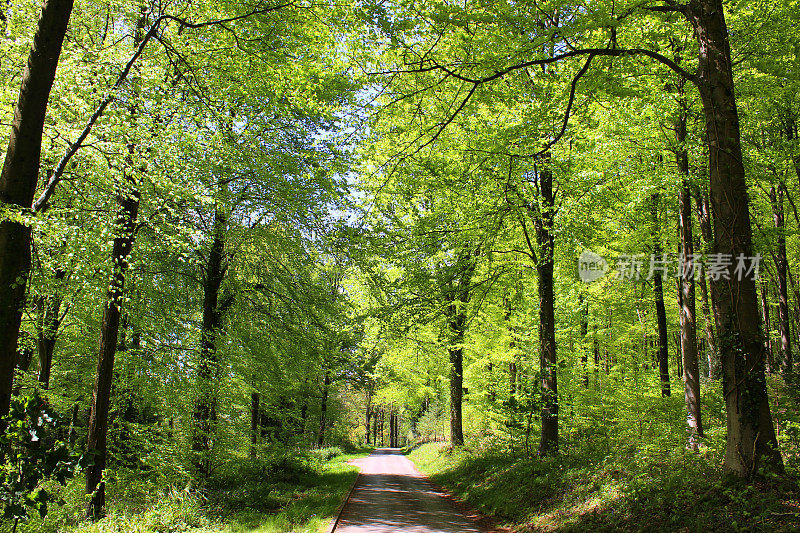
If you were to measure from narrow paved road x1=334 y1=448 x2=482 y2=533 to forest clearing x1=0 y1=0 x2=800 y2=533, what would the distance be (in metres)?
0.15

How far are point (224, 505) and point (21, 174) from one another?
8.90 m

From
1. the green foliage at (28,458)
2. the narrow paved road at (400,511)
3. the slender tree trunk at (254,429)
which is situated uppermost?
the green foliage at (28,458)

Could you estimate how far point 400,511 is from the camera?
10016mm

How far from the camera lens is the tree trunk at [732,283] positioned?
518 centimetres

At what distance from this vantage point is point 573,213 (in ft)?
31.6

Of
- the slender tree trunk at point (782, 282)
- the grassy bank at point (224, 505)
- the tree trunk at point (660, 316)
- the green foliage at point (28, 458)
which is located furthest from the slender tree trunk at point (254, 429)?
the slender tree trunk at point (782, 282)

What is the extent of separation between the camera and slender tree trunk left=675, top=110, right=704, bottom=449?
9305mm

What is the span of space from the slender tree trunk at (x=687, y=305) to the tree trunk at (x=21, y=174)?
1045 centimetres

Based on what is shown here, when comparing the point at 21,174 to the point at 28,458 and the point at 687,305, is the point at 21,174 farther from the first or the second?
the point at 687,305

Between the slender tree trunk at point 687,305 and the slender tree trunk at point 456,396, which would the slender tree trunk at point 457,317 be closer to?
the slender tree trunk at point 456,396

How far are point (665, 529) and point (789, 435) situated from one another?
10.0 ft

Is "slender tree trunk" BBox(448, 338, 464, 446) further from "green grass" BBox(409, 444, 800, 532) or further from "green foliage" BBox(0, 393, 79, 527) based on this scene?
"green foliage" BBox(0, 393, 79, 527)

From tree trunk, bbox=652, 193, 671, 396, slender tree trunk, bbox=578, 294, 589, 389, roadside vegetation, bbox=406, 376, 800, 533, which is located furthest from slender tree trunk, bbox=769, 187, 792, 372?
slender tree trunk, bbox=578, 294, 589, 389

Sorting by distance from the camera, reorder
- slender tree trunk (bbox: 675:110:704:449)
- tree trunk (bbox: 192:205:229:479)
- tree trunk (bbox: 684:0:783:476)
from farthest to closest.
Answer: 1. tree trunk (bbox: 192:205:229:479)
2. slender tree trunk (bbox: 675:110:704:449)
3. tree trunk (bbox: 684:0:783:476)
